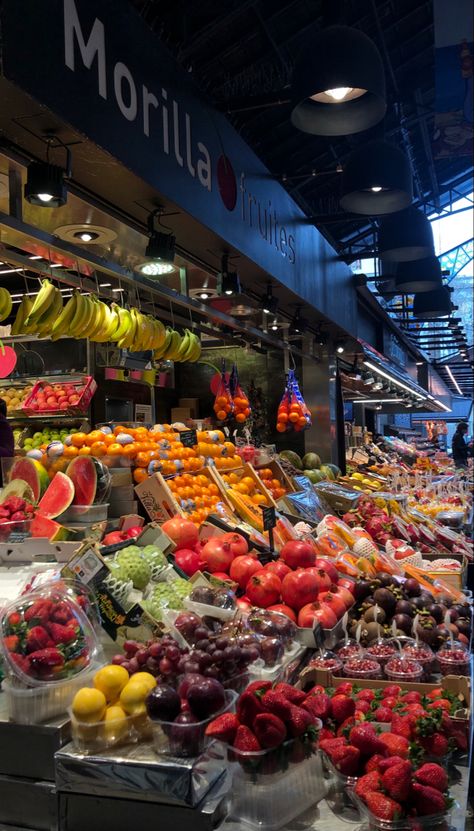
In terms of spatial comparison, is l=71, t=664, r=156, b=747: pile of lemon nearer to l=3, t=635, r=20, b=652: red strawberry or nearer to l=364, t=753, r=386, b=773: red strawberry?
l=3, t=635, r=20, b=652: red strawberry

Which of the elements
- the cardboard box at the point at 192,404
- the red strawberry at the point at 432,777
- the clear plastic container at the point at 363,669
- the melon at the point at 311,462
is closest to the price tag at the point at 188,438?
the clear plastic container at the point at 363,669

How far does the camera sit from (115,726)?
1.64m

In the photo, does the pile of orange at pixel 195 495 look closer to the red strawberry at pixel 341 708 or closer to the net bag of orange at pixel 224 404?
the red strawberry at pixel 341 708

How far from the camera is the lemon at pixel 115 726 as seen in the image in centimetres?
164

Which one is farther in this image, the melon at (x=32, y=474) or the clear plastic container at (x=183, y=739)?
the melon at (x=32, y=474)

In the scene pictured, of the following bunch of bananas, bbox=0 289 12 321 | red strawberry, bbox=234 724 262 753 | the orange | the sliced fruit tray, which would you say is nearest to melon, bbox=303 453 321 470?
the sliced fruit tray

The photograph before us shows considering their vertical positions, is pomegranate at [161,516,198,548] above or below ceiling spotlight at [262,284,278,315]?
below

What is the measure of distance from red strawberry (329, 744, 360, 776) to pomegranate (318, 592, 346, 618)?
3.38 feet

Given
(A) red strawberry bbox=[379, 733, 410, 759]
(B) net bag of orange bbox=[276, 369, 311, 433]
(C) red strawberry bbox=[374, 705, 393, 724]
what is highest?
(B) net bag of orange bbox=[276, 369, 311, 433]

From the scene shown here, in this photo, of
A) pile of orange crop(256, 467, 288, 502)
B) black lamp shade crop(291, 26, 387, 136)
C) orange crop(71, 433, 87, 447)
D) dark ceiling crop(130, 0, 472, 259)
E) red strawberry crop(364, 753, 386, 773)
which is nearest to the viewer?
red strawberry crop(364, 753, 386, 773)

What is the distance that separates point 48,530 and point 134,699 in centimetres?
156

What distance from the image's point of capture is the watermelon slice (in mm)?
3308

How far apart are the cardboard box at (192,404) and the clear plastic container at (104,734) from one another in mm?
8742

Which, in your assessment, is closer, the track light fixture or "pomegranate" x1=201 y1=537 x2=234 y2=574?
A: the track light fixture
